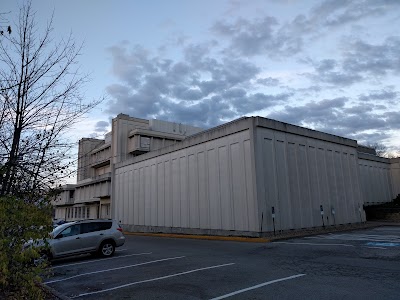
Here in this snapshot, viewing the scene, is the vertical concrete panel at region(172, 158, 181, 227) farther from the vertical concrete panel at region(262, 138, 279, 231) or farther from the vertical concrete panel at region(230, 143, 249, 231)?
the vertical concrete panel at region(262, 138, 279, 231)

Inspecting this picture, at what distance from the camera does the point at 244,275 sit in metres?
9.04

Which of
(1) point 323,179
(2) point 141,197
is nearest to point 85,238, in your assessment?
(1) point 323,179

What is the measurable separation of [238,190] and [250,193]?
3.66 feet

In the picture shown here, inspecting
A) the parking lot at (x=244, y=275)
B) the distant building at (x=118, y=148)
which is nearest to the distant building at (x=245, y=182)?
the parking lot at (x=244, y=275)

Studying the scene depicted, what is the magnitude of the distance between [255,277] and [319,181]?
53.9ft

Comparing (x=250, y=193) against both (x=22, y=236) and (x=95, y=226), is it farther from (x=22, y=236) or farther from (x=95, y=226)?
(x=22, y=236)

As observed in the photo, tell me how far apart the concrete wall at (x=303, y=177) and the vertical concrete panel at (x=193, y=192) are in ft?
19.5

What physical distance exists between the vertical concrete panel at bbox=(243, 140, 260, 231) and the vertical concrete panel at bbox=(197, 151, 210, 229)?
13.1ft

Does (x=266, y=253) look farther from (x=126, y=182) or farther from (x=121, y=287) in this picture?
(x=126, y=182)

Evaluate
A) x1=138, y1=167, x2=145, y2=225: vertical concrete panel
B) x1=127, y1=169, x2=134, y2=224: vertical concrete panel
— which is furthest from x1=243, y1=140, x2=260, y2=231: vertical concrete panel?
x1=127, y1=169, x2=134, y2=224: vertical concrete panel

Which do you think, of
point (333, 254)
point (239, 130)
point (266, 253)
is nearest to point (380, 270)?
point (333, 254)

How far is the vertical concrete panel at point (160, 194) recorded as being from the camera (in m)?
27.9

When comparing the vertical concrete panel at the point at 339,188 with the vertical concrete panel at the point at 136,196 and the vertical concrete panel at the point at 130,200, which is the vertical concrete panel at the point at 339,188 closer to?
the vertical concrete panel at the point at 136,196

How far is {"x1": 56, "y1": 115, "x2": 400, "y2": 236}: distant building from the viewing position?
20.0m
